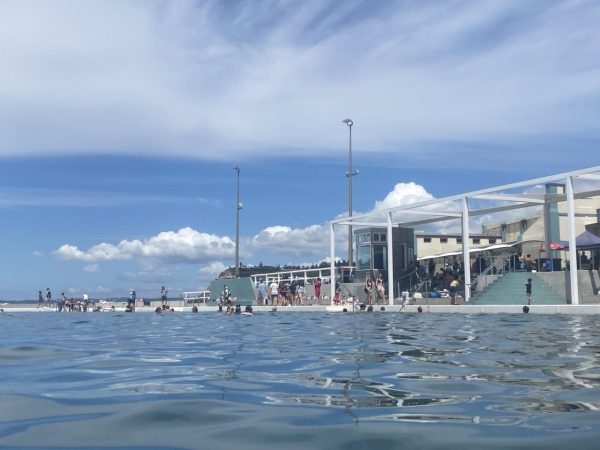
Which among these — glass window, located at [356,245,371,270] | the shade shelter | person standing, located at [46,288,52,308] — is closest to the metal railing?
the shade shelter

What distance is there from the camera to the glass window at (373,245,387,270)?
31.2 m

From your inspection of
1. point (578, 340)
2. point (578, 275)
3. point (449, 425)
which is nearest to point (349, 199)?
point (578, 275)

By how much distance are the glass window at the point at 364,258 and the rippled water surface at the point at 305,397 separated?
23.0m

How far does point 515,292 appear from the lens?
79.1ft

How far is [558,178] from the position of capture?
21188mm

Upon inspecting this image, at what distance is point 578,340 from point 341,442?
728cm

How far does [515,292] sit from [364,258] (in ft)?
31.0

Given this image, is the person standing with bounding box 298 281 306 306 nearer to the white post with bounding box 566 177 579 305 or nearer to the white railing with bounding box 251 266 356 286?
the white railing with bounding box 251 266 356 286

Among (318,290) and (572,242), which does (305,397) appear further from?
(318,290)

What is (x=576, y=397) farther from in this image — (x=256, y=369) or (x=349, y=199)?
(x=349, y=199)

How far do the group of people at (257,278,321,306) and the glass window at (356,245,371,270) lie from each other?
7.58 ft

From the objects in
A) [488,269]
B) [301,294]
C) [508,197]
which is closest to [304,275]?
[301,294]

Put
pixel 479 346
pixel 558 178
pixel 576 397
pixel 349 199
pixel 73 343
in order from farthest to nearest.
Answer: pixel 349 199 → pixel 558 178 → pixel 73 343 → pixel 479 346 → pixel 576 397

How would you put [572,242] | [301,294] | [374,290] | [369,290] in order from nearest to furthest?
1. [572,242]
2. [369,290]
3. [374,290]
4. [301,294]
